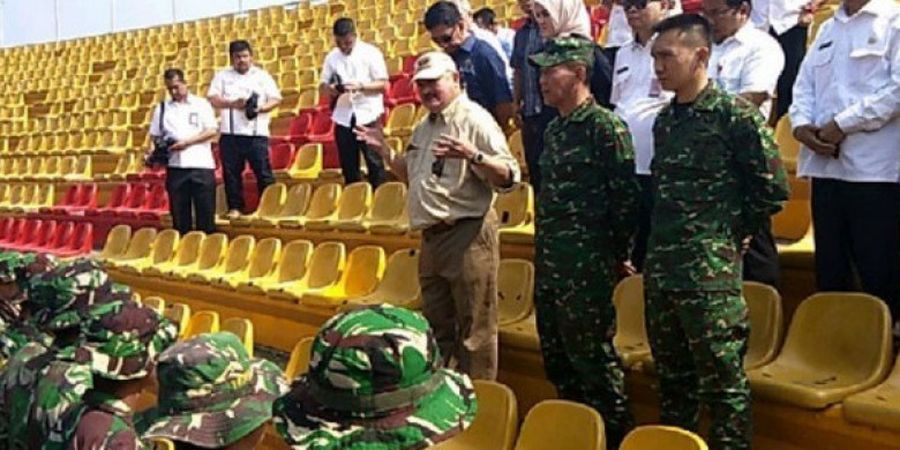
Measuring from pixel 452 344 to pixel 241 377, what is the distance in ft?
5.76

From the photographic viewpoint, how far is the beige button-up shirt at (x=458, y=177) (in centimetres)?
379

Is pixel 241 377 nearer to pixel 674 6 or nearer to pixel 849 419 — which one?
pixel 849 419

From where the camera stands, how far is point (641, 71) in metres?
4.08

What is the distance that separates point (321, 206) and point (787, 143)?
11.0 ft

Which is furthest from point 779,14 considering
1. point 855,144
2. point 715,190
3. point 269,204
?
point 269,204

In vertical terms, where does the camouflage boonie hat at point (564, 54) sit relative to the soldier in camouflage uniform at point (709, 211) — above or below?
above

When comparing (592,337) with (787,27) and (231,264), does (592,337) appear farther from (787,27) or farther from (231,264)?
(231,264)

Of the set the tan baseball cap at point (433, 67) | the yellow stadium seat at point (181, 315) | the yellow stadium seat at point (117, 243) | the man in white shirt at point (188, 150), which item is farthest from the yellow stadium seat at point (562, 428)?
the yellow stadium seat at point (117, 243)

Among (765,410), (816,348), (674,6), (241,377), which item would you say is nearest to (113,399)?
(241,377)

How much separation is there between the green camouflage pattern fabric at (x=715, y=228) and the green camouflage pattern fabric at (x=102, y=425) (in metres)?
1.48

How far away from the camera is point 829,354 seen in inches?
131

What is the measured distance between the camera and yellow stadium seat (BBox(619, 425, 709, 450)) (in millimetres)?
2523

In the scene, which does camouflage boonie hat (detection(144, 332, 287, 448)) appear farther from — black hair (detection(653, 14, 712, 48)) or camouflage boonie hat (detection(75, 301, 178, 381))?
black hair (detection(653, 14, 712, 48))

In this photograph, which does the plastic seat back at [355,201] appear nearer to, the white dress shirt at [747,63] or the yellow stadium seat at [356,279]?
the yellow stadium seat at [356,279]
